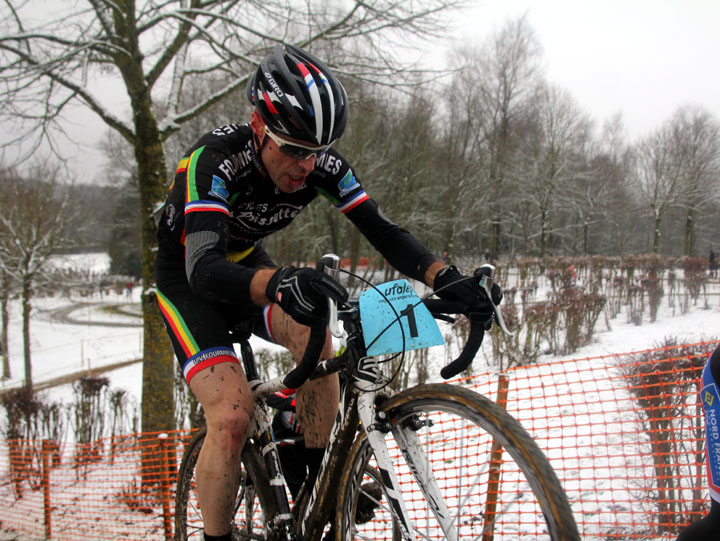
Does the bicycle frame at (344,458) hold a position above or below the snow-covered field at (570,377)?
above

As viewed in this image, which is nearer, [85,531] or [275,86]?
[275,86]

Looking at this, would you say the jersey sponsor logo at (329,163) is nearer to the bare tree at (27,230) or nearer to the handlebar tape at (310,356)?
the handlebar tape at (310,356)

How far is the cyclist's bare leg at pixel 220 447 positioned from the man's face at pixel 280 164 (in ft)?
3.03

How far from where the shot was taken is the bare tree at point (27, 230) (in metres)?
16.7

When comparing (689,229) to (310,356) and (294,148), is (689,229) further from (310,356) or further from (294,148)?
(310,356)

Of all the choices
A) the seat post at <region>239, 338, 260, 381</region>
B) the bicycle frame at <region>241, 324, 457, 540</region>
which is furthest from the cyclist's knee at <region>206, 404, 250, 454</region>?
the seat post at <region>239, 338, 260, 381</region>

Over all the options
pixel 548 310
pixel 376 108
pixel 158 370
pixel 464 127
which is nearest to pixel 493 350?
pixel 548 310

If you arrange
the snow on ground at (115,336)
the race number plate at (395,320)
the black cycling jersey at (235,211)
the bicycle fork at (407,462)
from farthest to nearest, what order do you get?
1. the snow on ground at (115,336)
2. the black cycling jersey at (235,211)
3. the race number plate at (395,320)
4. the bicycle fork at (407,462)

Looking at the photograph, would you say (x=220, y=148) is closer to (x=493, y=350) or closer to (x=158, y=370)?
(x=158, y=370)

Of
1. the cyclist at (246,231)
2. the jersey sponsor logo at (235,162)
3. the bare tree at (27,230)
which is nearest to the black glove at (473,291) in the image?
the cyclist at (246,231)

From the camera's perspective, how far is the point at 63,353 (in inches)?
912

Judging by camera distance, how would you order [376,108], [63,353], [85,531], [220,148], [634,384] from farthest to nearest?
[63,353], [376,108], [85,531], [634,384], [220,148]

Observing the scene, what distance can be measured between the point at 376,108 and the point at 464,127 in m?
21.4

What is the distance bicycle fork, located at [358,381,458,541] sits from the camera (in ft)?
5.14
